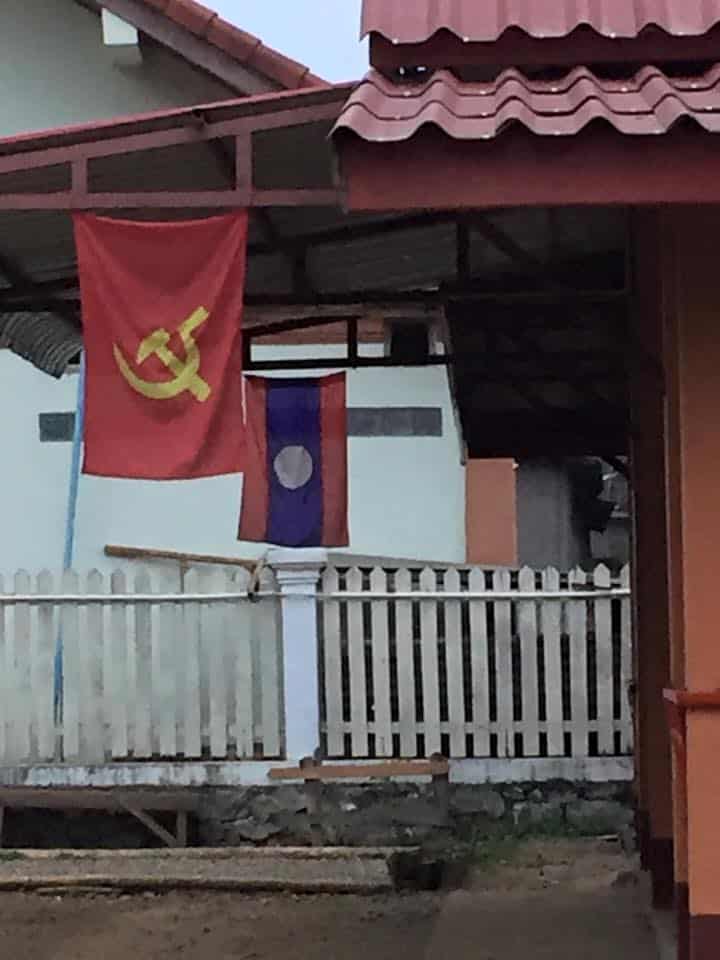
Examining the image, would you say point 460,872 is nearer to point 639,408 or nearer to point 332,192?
point 639,408

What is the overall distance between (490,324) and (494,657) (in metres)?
2.41

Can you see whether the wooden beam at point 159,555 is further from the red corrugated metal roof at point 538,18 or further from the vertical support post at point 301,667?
the red corrugated metal roof at point 538,18

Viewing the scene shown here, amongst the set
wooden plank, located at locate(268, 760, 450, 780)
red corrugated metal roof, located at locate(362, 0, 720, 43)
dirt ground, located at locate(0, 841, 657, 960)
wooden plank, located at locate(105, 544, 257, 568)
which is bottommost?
dirt ground, located at locate(0, 841, 657, 960)

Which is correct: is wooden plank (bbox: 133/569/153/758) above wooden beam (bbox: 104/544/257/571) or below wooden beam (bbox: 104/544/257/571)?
below

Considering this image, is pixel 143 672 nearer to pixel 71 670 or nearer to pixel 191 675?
pixel 191 675

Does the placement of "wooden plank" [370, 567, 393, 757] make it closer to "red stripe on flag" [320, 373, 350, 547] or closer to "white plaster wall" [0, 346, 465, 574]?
"red stripe on flag" [320, 373, 350, 547]

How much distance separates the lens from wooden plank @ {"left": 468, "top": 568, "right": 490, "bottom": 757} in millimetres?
10094

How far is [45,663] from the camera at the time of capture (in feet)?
34.0

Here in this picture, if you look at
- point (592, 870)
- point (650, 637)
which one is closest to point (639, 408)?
point (650, 637)

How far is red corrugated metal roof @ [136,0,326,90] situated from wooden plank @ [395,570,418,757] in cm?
326

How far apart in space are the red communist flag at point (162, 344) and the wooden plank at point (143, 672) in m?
4.47

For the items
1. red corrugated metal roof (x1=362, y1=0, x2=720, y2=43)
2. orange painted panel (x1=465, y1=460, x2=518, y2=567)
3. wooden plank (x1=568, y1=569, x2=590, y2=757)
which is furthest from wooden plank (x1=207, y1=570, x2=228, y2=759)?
red corrugated metal roof (x1=362, y1=0, x2=720, y2=43)

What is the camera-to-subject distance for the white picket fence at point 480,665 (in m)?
10.1

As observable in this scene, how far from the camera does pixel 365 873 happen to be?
8.75 m
